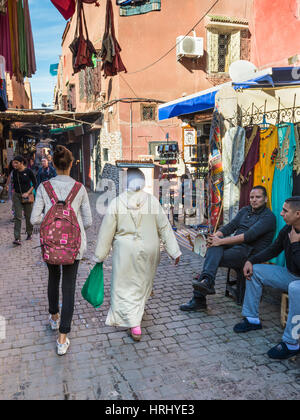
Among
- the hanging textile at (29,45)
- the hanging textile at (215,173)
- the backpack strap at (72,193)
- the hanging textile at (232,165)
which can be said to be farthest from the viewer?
the hanging textile at (215,173)

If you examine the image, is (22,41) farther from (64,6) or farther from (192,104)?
(192,104)

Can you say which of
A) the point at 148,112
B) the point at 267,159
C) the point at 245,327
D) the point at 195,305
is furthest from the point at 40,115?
the point at 245,327

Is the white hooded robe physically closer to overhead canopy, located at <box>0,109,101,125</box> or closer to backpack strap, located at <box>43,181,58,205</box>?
backpack strap, located at <box>43,181,58,205</box>

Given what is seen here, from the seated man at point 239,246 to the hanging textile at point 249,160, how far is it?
80 cm

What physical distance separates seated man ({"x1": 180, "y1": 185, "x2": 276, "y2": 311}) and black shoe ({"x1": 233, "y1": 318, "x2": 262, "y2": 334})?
49 cm

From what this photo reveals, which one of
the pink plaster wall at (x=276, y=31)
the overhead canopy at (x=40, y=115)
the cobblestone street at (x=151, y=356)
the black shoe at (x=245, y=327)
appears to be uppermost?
the pink plaster wall at (x=276, y=31)

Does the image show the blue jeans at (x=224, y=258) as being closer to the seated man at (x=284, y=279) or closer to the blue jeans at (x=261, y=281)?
the seated man at (x=284, y=279)

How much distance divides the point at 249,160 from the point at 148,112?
9644 millimetres

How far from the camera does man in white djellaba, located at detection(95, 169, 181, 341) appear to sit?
346 cm

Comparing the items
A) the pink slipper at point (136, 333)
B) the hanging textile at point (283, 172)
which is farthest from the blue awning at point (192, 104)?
the pink slipper at point (136, 333)

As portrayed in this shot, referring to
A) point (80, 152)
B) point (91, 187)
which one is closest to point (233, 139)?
point (91, 187)

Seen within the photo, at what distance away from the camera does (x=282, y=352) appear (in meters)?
3.13

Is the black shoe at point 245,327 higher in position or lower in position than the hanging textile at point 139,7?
lower

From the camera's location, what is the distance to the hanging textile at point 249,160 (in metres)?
4.79
